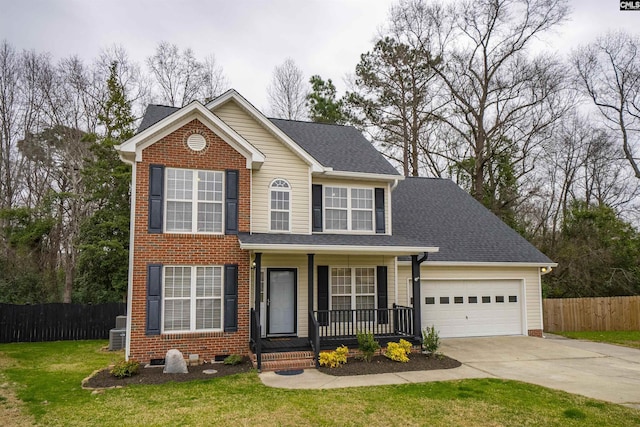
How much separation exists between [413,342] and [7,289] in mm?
17261

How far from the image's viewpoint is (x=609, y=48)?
990 inches

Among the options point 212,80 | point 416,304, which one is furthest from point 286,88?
point 416,304

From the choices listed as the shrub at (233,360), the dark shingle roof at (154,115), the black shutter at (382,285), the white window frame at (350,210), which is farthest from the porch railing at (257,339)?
Result: the dark shingle roof at (154,115)

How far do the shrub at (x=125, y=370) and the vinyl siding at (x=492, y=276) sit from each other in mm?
8133

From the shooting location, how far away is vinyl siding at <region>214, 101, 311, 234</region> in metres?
12.7

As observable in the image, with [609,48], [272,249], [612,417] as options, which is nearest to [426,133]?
[609,48]

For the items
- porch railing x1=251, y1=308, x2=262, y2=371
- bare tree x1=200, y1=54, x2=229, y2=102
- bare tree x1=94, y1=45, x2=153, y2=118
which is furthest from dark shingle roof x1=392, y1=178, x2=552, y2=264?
bare tree x1=94, y1=45, x2=153, y2=118

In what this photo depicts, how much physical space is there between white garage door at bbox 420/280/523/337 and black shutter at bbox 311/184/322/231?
4.40 metres

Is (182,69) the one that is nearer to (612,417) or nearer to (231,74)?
(231,74)

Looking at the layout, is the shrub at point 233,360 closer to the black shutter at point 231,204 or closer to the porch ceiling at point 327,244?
the porch ceiling at point 327,244

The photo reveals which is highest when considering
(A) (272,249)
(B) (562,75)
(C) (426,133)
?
(B) (562,75)

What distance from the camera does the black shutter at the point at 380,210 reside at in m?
14.0

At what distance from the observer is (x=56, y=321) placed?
16234 millimetres

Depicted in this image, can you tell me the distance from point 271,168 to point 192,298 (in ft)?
13.7
